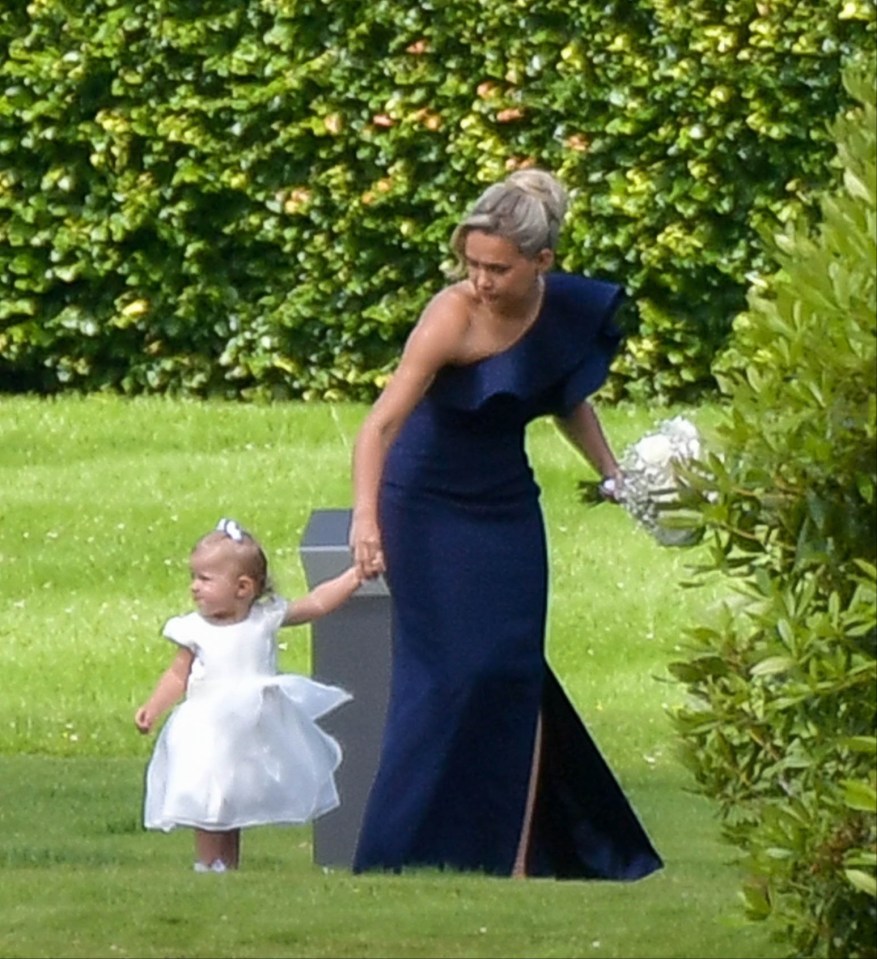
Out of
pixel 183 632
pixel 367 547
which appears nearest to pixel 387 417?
pixel 367 547

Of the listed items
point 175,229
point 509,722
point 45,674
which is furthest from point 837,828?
point 175,229

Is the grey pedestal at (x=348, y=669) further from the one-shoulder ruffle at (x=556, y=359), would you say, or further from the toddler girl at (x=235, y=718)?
the one-shoulder ruffle at (x=556, y=359)

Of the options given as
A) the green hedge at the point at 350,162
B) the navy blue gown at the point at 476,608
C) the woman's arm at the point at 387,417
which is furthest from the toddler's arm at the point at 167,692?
the green hedge at the point at 350,162

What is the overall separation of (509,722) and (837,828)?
2358 millimetres

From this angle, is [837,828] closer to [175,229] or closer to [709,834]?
Result: [709,834]

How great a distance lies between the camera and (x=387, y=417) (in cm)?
620

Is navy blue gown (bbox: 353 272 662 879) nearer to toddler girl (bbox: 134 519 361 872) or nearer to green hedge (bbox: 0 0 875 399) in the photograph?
toddler girl (bbox: 134 519 361 872)

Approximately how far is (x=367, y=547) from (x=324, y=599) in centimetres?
38

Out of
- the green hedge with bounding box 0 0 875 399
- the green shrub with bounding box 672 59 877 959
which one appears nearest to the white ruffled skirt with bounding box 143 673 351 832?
the green shrub with bounding box 672 59 877 959

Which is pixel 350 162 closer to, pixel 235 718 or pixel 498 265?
pixel 235 718

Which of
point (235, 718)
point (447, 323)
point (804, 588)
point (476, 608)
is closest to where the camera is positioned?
point (804, 588)

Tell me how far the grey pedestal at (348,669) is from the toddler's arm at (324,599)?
179 millimetres

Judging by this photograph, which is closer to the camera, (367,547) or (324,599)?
(367,547)

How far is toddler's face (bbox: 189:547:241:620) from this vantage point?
6656mm
